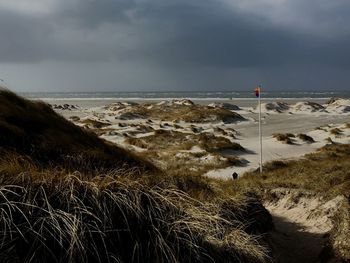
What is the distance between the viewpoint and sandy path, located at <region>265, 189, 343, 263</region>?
9188 millimetres

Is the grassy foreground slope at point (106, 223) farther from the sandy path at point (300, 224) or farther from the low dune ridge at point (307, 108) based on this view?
the low dune ridge at point (307, 108)

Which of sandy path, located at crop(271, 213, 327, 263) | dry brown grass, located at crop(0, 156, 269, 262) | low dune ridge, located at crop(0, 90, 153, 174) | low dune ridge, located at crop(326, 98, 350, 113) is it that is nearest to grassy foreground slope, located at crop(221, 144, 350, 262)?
sandy path, located at crop(271, 213, 327, 263)

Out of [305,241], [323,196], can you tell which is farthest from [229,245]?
[323,196]

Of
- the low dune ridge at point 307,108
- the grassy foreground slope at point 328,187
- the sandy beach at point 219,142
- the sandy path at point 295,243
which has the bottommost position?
the low dune ridge at point 307,108

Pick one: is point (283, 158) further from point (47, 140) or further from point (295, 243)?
point (47, 140)

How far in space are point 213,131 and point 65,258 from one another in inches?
1425

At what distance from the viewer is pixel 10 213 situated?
5145mm

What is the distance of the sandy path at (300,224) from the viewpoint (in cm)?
919

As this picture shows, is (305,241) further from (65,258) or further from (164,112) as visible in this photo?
(164,112)

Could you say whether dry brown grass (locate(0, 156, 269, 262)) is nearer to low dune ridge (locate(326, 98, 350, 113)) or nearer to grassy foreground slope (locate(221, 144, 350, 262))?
grassy foreground slope (locate(221, 144, 350, 262))

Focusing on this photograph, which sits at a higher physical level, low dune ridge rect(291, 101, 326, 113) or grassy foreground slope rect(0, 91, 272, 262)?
grassy foreground slope rect(0, 91, 272, 262)

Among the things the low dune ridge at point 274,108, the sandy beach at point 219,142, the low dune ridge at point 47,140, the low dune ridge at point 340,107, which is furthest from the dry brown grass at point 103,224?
the low dune ridge at point 340,107

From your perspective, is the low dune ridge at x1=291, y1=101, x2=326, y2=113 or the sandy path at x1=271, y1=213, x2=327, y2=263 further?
the low dune ridge at x1=291, y1=101, x2=326, y2=113

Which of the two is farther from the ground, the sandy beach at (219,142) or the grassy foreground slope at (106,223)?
the grassy foreground slope at (106,223)
